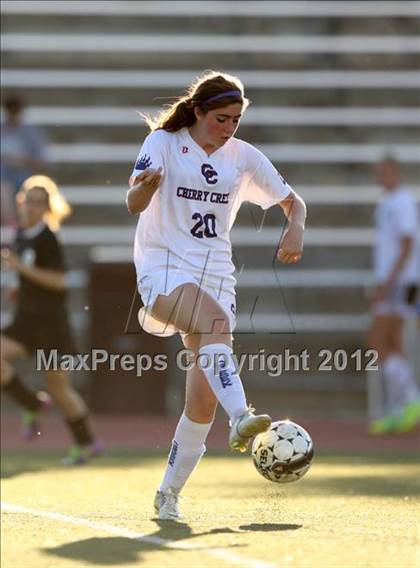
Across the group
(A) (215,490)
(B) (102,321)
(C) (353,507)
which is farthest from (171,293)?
(B) (102,321)

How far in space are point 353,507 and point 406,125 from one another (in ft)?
35.6

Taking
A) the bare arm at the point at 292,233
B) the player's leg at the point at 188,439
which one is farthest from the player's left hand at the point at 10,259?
the player's leg at the point at 188,439

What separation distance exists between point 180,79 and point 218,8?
95 cm

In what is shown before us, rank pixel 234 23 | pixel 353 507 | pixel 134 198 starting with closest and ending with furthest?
1. pixel 134 198
2. pixel 353 507
3. pixel 234 23

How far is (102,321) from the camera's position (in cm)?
1588

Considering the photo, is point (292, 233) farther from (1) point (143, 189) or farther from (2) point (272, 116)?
(2) point (272, 116)

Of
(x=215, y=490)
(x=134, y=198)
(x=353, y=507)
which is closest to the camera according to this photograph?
(x=134, y=198)

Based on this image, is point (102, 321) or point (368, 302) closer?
point (102, 321)

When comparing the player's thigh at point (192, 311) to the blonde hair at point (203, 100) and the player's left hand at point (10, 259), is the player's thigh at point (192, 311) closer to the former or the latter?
the blonde hair at point (203, 100)

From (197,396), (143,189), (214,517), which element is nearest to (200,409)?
(197,396)

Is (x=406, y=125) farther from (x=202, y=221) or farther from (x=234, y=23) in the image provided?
(x=202, y=221)

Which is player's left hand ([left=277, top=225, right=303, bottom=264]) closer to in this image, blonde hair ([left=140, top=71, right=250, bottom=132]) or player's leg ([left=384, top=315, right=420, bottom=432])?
blonde hair ([left=140, top=71, right=250, bottom=132])

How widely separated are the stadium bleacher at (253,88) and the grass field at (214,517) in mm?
6908

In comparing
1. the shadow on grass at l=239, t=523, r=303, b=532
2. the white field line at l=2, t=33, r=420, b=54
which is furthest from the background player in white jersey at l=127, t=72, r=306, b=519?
the white field line at l=2, t=33, r=420, b=54
